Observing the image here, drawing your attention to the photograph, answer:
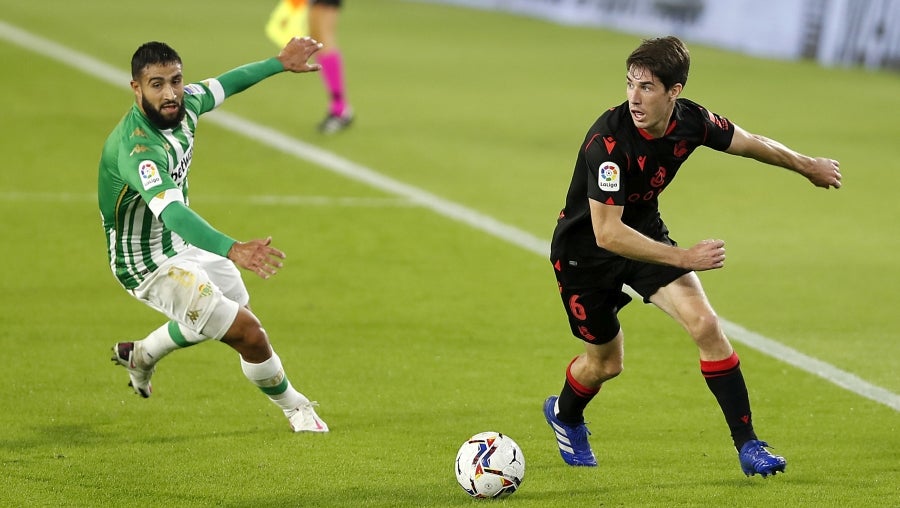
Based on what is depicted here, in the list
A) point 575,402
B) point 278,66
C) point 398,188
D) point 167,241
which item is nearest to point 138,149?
point 167,241

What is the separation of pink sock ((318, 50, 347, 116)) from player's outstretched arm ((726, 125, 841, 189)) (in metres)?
9.68

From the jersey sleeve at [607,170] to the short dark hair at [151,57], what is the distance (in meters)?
2.23

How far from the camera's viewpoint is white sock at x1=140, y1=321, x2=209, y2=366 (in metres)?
7.73

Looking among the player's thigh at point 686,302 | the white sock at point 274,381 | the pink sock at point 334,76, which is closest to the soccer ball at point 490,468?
the player's thigh at point 686,302

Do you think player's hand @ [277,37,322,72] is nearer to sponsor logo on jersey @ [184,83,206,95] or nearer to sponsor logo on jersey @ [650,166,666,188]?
sponsor logo on jersey @ [184,83,206,95]

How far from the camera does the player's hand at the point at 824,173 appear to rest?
7000 millimetres

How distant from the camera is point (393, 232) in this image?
42.8 feet

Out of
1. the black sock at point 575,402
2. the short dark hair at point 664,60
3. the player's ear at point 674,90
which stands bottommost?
the black sock at point 575,402

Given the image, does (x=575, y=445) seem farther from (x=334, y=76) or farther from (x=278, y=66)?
(x=334, y=76)

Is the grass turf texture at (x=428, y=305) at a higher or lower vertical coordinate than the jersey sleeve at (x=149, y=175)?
lower

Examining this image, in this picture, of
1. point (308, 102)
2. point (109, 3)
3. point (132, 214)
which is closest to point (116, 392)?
point (132, 214)

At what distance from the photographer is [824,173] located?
701cm

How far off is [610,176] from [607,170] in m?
0.03

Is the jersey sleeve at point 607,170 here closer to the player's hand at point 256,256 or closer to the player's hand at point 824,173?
the player's hand at point 824,173
